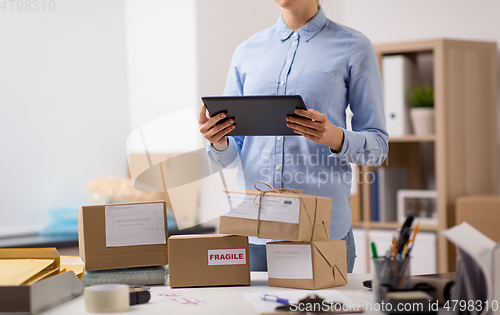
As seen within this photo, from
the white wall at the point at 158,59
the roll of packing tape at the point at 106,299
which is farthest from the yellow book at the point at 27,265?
the white wall at the point at 158,59

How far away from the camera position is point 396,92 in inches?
100

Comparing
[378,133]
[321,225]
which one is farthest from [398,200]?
[321,225]

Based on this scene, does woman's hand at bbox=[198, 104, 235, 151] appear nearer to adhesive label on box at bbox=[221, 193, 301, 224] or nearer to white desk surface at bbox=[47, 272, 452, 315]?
adhesive label on box at bbox=[221, 193, 301, 224]

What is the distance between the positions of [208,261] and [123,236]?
201 millimetres

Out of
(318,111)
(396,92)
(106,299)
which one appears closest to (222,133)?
(318,111)

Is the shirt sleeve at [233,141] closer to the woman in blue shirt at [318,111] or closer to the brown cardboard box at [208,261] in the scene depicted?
the woman in blue shirt at [318,111]

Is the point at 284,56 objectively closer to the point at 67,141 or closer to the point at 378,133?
the point at 378,133

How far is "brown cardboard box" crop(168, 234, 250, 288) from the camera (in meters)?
1.01

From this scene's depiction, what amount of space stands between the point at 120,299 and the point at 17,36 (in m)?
2.02

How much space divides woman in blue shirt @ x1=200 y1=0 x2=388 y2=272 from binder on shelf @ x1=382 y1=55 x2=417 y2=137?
1357 millimetres

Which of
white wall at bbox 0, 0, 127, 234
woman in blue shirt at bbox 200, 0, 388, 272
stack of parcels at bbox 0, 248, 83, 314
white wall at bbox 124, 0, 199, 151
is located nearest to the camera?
stack of parcels at bbox 0, 248, 83, 314

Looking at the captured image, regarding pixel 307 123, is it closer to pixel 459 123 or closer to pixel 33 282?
pixel 33 282

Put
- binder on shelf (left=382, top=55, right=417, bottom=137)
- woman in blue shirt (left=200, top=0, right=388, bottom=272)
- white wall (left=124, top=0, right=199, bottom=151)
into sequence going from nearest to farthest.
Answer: woman in blue shirt (left=200, top=0, right=388, bottom=272), binder on shelf (left=382, top=55, right=417, bottom=137), white wall (left=124, top=0, right=199, bottom=151)

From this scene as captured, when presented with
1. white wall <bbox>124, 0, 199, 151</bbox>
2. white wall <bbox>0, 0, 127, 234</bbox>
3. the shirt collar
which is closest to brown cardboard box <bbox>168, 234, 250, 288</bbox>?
the shirt collar
